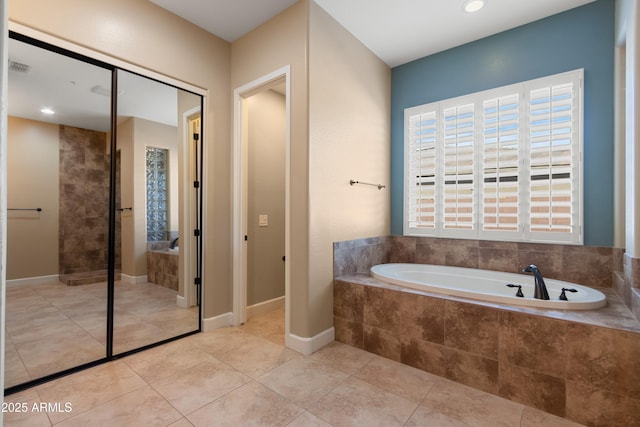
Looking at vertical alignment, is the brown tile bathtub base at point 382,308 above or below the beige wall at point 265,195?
below

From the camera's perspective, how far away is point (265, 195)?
11.6ft

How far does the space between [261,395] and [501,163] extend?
2771 mm

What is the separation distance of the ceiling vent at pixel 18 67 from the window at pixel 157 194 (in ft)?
2.81

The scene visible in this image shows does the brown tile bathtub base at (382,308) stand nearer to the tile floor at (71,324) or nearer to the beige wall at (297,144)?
the beige wall at (297,144)

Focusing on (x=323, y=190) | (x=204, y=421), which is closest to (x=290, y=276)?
(x=323, y=190)

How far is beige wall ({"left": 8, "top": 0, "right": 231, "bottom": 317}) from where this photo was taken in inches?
78.5

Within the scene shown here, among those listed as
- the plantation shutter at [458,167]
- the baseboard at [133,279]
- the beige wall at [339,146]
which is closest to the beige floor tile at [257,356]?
the beige wall at [339,146]

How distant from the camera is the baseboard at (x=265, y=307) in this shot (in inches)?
129

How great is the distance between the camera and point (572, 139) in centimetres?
247

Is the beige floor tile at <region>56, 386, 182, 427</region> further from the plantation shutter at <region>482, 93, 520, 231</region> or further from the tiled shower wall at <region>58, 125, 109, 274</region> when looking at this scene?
the plantation shutter at <region>482, 93, 520, 231</region>

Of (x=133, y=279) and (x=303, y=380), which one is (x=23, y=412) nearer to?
(x=133, y=279)

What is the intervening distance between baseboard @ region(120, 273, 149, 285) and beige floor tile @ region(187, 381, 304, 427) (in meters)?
1.27

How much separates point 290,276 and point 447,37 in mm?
2746

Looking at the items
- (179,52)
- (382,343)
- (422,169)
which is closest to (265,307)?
(382,343)
